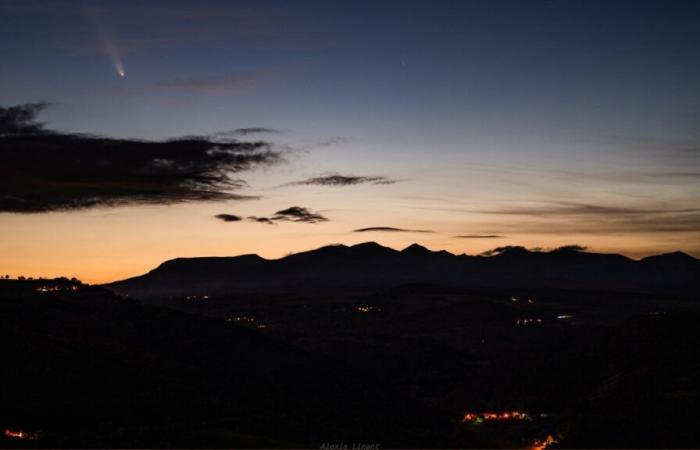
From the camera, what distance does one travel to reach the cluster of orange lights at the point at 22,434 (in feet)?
248

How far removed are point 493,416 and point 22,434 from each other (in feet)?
260

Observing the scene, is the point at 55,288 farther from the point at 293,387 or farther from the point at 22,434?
the point at 22,434

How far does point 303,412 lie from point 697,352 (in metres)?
67.4

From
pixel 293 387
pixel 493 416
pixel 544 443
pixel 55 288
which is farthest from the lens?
pixel 55 288

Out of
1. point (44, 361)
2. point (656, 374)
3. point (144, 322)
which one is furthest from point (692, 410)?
point (144, 322)

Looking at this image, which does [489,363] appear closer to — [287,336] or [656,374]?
[287,336]

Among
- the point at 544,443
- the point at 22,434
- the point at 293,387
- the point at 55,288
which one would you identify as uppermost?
the point at 55,288

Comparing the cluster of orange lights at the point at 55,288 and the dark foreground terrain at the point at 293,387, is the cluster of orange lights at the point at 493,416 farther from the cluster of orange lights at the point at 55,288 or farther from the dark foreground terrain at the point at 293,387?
the cluster of orange lights at the point at 55,288

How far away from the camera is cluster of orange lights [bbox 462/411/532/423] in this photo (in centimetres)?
12688

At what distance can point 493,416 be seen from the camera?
427 feet

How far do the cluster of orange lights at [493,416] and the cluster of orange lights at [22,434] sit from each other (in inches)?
2891

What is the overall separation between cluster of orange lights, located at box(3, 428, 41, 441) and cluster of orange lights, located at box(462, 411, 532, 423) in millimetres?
73439

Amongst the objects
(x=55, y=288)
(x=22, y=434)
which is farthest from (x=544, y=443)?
(x=55, y=288)

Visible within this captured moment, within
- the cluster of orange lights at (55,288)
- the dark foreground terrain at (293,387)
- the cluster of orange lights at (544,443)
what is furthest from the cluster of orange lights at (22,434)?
the cluster of orange lights at (55,288)
